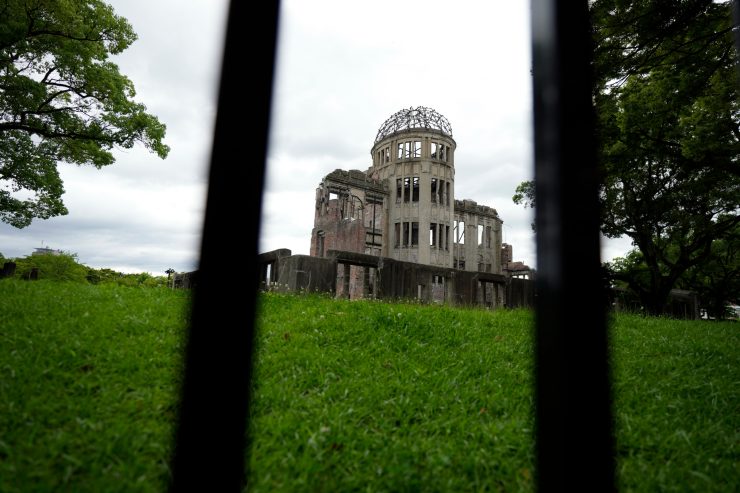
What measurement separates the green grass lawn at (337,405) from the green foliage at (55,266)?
20.7 meters

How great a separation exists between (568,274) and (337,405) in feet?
7.54

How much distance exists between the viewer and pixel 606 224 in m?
17.8

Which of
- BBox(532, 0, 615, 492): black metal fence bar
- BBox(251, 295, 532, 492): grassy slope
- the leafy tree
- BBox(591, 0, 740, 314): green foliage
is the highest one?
BBox(591, 0, 740, 314): green foliage

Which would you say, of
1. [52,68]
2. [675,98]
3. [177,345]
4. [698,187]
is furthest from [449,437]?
[52,68]

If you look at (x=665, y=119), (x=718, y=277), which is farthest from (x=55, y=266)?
(x=718, y=277)

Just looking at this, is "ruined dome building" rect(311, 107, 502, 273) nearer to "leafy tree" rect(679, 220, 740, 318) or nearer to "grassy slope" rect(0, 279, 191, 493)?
"leafy tree" rect(679, 220, 740, 318)

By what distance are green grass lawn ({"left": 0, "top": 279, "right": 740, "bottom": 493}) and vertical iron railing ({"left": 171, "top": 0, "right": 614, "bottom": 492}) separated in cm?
61

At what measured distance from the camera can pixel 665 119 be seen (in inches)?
428

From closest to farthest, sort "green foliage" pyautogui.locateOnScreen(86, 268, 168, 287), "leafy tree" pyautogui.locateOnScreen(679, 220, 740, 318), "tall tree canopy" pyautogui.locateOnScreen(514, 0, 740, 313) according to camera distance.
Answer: "tall tree canopy" pyautogui.locateOnScreen(514, 0, 740, 313), "leafy tree" pyautogui.locateOnScreen(679, 220, 740, 318), "green foliage" pyautogui.locateOnScreen(86, 268, 168, 287)

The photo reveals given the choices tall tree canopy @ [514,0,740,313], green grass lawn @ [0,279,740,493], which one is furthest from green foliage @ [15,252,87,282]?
tall tree canopy @ [514,0,740,313]

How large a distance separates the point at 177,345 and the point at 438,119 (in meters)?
31.6

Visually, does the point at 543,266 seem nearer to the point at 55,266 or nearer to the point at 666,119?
the point at 666,119

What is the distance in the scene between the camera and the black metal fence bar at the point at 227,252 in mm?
2016

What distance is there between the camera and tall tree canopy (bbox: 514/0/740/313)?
7.24 meters
